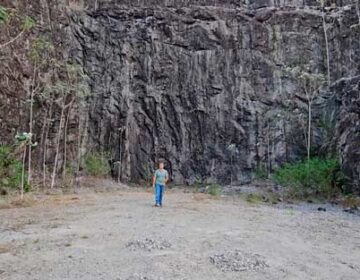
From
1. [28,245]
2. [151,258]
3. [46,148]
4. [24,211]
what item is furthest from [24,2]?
[151,258]

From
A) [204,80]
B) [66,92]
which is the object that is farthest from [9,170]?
[204,80]

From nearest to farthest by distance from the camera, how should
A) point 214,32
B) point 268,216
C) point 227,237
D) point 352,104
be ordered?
point 227,237 < point 268,216 < point 352,104 < point 214,32

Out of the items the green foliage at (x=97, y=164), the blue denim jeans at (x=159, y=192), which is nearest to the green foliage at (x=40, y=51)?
the green foliage at (x=97, y=164)

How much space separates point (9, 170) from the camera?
2225cm

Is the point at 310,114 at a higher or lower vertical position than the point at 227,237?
higher

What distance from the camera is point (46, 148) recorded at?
29.0 meters

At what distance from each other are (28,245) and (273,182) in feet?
71.7

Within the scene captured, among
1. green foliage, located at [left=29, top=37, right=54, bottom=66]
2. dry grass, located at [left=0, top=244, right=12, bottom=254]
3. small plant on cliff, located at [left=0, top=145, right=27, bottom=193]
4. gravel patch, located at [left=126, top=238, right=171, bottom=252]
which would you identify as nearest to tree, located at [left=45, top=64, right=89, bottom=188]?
green foliage, located at [left=29, top=37, right=54, bottom=66]

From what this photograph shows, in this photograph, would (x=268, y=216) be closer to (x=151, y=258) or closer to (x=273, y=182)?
(x=151, y=258)

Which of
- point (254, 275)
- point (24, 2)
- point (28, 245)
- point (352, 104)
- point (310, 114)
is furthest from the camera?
point (310, 114)

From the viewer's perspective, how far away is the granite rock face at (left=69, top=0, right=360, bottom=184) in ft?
109

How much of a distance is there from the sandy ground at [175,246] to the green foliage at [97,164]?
16.9 meters

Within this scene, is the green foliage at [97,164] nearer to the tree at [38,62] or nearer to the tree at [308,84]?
the tree at [38,62]

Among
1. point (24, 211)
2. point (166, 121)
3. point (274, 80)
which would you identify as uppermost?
point (274, 80)
